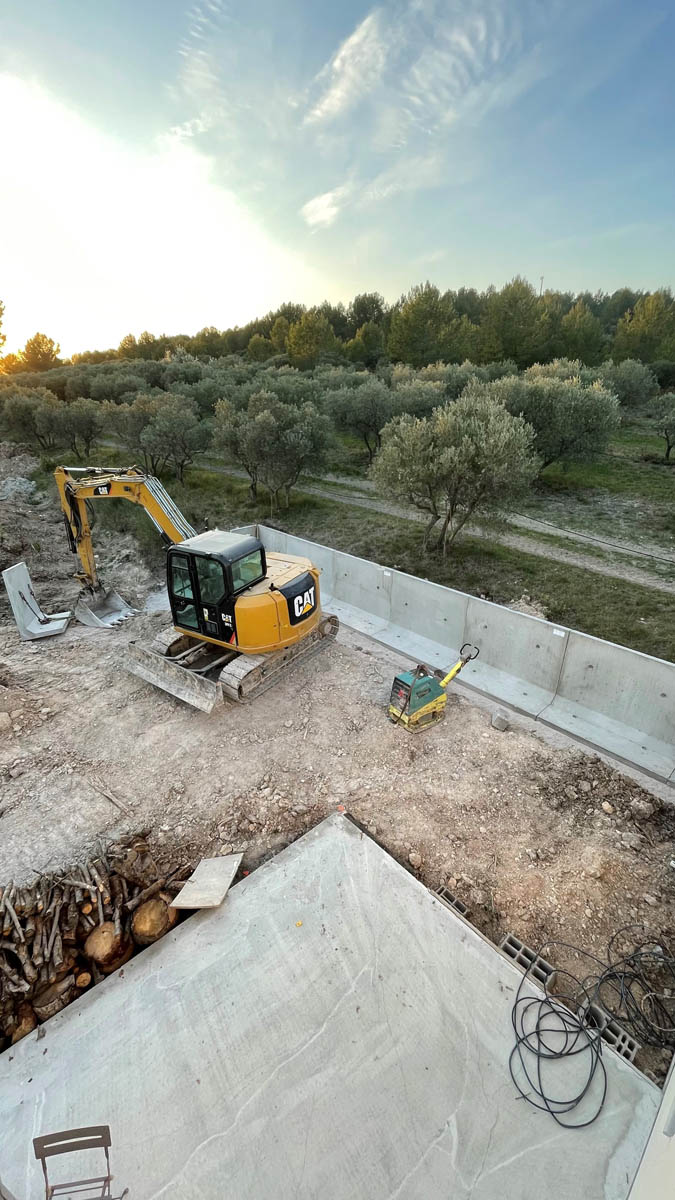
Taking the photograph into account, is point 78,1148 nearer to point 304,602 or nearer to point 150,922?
point 150,922

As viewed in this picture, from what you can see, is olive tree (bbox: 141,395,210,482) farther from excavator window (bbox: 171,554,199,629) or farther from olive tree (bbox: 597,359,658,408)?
olive tree (bbox: 597,359,658,408)

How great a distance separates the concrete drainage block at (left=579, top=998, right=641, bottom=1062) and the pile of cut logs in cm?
425

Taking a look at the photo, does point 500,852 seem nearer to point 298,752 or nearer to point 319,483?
point 298,752

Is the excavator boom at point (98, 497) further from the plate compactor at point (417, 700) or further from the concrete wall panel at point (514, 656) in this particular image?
the concrete wall panel at point (514, 656)

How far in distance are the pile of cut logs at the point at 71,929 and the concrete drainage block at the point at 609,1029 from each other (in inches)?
167

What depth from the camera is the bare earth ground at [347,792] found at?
597 cm

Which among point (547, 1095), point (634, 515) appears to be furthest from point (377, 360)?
point (547, 1095)

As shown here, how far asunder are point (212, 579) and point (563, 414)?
19.0 metres

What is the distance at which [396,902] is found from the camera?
5656 mm

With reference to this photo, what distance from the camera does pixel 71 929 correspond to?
525cm

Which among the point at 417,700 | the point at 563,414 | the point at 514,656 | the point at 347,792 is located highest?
the point at 563,414

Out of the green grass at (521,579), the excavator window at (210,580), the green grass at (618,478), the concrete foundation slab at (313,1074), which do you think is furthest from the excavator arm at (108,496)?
the green grass at (618,478)

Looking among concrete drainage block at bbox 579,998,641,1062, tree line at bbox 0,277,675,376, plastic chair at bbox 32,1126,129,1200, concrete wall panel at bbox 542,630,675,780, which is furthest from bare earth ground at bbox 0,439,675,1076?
tree line at bbox 0,277,675,376

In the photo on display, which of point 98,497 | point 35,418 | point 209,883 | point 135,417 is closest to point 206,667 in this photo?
point 209,883
